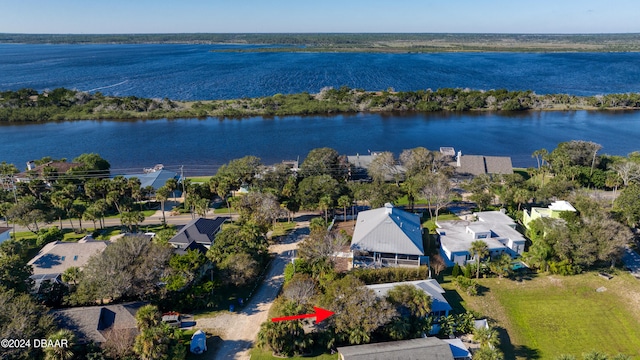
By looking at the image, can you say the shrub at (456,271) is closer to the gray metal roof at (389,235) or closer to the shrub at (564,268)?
the gray metal roof at (389,235)

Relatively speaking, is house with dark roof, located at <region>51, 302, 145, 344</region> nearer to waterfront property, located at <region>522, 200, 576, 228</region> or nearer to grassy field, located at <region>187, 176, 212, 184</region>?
grassy field, located at <region>187, 176, 212, 184</region>

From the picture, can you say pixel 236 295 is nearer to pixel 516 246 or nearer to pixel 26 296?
pixel 26 296

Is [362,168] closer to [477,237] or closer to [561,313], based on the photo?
[477,237]

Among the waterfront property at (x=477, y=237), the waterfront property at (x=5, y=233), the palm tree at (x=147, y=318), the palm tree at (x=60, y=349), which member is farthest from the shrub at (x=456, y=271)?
the waterfront property at (x=5, y=233)

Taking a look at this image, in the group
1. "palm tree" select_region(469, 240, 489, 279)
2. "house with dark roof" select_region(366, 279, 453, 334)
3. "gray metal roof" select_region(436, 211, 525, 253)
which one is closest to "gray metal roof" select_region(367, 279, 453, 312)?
"house with dark roof" select_region(366, 279, 453, 334)

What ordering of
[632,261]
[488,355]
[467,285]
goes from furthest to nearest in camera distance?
[632,261]
[467,285]
[488,355]

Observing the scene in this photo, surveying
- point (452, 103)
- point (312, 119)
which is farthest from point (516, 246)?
point (452, 103)

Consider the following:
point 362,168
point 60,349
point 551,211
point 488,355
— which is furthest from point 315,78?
point 60,349
